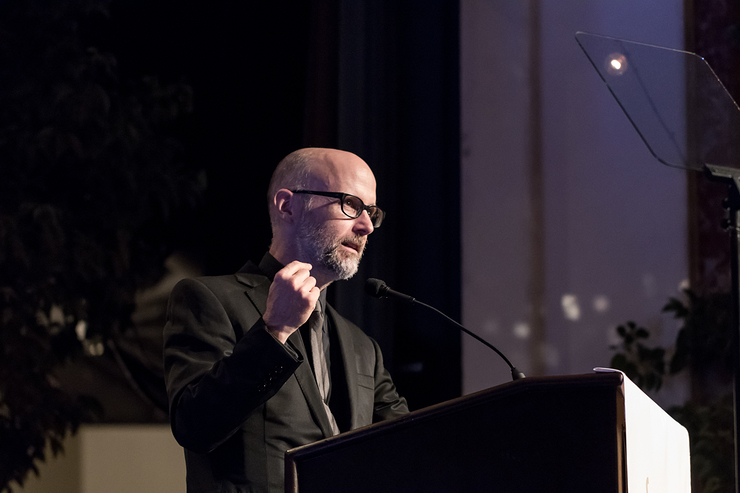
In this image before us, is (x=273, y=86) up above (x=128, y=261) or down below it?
above

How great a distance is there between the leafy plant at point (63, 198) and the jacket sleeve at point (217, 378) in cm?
151

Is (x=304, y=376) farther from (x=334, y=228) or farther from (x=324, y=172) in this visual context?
(x=324, y=172)

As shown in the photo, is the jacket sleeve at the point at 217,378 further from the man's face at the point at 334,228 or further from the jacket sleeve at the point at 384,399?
the jacket sleeve at the point at 384,399

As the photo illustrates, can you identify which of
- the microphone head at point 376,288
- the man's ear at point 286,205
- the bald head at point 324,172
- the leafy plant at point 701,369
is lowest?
the leafy plant at point 701,369

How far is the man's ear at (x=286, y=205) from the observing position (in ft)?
5.33

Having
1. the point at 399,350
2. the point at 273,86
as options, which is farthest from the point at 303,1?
the point at 399,350

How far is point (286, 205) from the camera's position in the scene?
1.64 metres

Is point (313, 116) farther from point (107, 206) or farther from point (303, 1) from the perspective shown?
point (107, 206)

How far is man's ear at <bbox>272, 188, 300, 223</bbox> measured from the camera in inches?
64.0

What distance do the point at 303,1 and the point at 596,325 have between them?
170 centimetres

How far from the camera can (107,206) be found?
289cm

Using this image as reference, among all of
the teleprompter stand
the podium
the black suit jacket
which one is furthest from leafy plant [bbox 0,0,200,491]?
the podium

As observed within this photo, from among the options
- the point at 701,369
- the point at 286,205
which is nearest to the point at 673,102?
the point at 286,205

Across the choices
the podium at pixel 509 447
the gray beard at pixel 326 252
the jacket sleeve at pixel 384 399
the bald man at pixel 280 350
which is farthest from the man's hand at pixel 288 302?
the jacket sleeve at pixel 384 399
